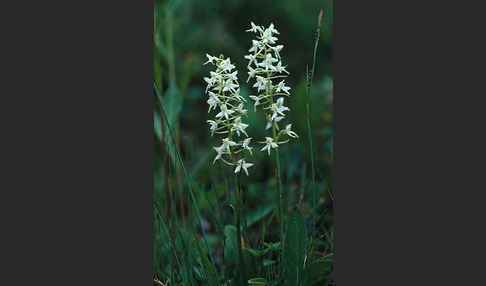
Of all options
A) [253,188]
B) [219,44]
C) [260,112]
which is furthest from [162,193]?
[219,44]

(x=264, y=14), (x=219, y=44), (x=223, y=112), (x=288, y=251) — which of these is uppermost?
(x=264, y=14)

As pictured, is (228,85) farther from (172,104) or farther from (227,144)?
(172,104)

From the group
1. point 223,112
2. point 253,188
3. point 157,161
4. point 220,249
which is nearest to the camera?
point 223,112

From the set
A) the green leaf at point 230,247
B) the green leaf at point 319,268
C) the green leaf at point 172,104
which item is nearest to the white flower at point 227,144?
the green leaf at point 230,247

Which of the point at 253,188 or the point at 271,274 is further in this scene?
the point at 253,188

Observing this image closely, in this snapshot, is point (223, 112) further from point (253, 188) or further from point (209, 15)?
point (209, 15)

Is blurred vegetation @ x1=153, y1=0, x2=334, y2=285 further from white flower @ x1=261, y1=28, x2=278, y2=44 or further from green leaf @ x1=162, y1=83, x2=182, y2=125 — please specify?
white flower @ x1=261, y1=28, x2=278, y2=44

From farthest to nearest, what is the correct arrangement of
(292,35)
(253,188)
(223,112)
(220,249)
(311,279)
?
(292,35) < (253,188) < (220,249) < (311,279) < (223,112)

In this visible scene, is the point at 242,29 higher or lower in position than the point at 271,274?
higher

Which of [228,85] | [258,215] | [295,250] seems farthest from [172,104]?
[295,250]
